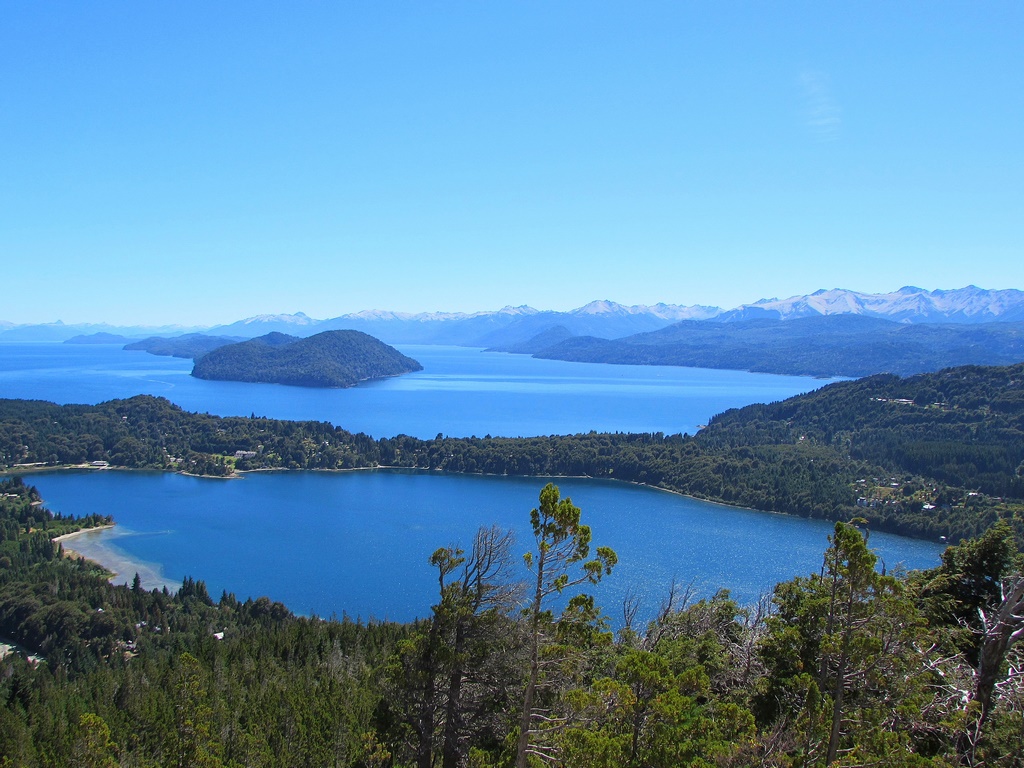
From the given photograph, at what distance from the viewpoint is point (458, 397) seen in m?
130

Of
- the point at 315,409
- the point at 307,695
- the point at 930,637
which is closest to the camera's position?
the point at 930,637

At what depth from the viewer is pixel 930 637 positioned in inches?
336

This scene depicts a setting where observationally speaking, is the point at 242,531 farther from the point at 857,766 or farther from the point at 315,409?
the point at 315,409

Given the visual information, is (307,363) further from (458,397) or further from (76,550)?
(76,550)

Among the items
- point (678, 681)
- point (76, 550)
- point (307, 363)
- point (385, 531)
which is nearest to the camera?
point (678, 681)

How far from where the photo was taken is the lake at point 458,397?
3873 inches

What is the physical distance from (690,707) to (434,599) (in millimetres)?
28184

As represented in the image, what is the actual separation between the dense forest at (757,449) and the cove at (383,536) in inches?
117

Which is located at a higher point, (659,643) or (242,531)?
(659,643)

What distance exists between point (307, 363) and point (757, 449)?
376 feet

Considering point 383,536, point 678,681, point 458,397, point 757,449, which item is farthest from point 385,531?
point 458,397

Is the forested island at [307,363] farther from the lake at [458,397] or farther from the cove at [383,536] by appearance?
the cove at [383,536]

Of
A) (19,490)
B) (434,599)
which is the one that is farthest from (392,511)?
(19,490)

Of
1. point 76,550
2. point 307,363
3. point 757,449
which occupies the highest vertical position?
point 307,363
